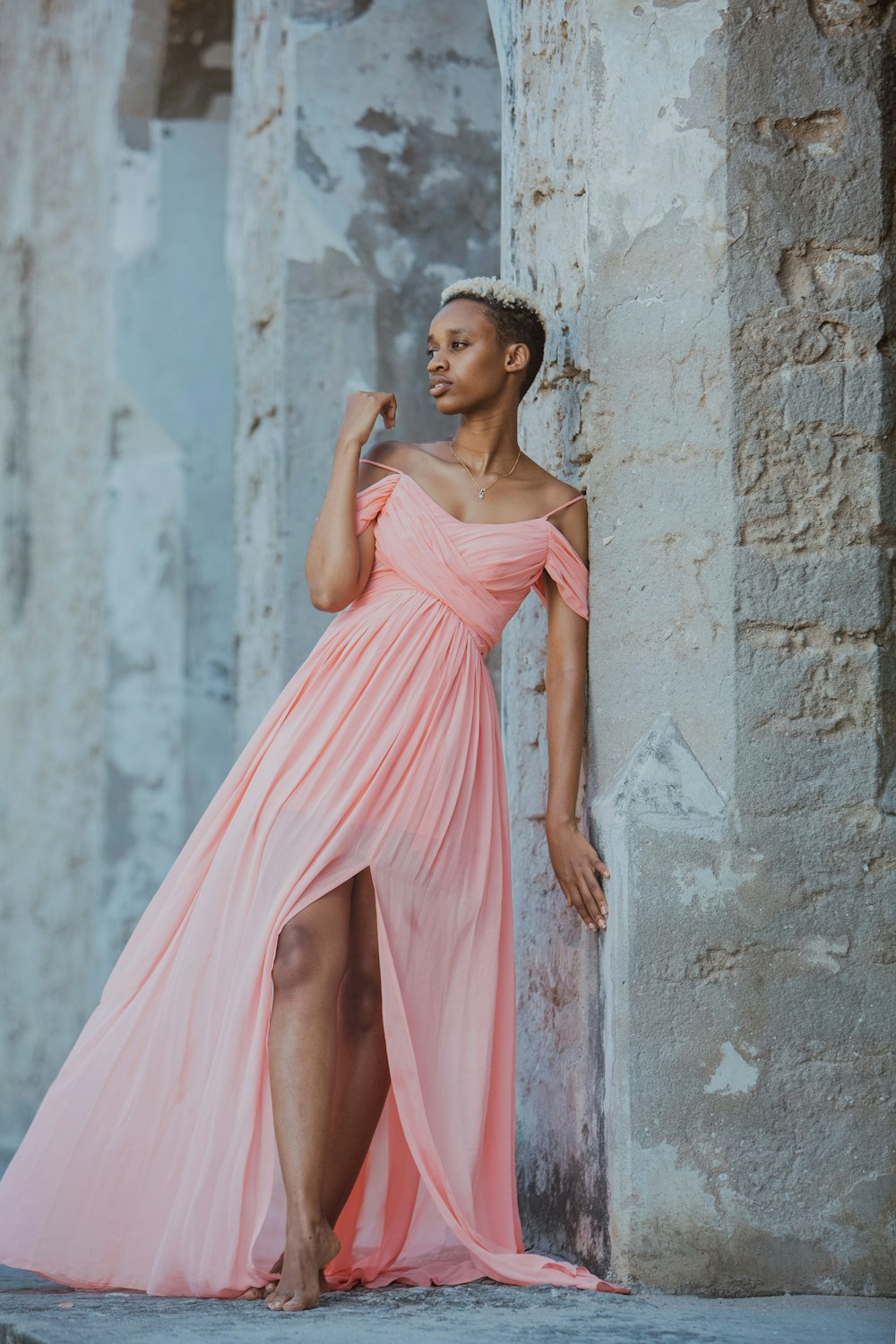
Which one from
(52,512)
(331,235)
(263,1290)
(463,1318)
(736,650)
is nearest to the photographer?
(463,1318)

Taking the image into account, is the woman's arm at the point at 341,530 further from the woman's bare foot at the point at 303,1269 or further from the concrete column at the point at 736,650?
the woman's bare foot at the point at 303,1269

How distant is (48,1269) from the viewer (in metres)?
3.10

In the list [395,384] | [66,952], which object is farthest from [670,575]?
[66,952]

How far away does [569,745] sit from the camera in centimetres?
334

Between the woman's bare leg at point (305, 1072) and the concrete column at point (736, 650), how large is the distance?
0.51 m

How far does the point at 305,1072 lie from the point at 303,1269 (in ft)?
1.03

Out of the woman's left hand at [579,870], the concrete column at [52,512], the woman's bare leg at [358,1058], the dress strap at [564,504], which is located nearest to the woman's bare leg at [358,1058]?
the woman's bare leg at [358,1058]

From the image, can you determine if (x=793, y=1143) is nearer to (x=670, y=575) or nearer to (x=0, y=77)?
(x=670, y=575)

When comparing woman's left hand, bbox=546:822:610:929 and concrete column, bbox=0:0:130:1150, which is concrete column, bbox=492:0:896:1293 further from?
concrete column, bbox=0:0:130:1150

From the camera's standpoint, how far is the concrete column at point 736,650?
3068 mm

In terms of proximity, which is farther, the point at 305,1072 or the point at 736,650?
the point at 736,650

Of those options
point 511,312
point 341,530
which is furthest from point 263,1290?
point 511,312

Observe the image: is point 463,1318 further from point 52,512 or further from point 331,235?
point 52,512

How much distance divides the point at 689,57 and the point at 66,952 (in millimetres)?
4901
